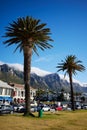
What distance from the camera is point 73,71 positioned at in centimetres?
6206

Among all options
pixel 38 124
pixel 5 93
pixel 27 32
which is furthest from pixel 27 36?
pixel 5 93

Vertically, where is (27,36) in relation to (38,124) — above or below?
above

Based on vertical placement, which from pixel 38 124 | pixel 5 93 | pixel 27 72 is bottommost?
pixel 38 124

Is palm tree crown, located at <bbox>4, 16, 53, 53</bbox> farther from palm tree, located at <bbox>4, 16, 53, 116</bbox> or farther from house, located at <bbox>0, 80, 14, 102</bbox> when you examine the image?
house, located at <bbox>0, 80, 14, 102</bbox>

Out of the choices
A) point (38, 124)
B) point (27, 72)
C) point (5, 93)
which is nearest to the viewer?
point (38, 124)

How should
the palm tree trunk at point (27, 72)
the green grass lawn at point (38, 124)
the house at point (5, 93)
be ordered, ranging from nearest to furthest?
1. the green grass lawn at point (38, 124)
2. the palm tree trunk at point (27, 72)
3. the house at point (5, 93)

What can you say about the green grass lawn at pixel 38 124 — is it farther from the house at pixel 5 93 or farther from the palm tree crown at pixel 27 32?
the house at pixel 5 93

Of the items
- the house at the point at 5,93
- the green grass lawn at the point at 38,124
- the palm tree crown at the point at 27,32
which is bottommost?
the green grass lawn at the point at 38,124

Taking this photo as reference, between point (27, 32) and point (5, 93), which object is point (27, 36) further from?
point (5, 93)

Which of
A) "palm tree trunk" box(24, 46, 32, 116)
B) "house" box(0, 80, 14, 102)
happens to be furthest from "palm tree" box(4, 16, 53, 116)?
"house" box(0, 80, 14, 102)

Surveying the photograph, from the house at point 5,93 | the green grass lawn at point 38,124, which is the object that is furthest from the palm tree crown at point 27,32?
the house at point 5,93

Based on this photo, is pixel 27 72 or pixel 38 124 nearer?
pixel 38 124

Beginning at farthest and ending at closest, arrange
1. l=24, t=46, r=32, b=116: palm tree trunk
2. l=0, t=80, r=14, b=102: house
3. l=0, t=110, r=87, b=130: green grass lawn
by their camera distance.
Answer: l=0, t=80, r=14, b=102: house < l=24, t=46, r=32, b=116: palm tree trunk < l=0, t=110, r=87, b=130: green grass lawn

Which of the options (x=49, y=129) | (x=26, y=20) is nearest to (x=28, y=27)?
(x=26, y=20)
